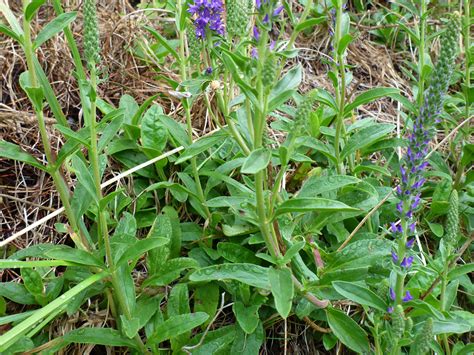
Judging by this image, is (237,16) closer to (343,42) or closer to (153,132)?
(343,42)

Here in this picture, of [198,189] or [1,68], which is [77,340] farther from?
[1,68]

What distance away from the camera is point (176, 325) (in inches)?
93.8

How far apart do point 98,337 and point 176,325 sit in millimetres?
332

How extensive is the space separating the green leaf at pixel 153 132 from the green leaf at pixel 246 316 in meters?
0.99

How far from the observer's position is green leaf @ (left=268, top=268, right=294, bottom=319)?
2.07m

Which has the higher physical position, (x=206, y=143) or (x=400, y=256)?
(x=206, y=143)

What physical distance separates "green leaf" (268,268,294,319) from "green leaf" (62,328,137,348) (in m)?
0.71

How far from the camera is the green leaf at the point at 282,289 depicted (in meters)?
2.07

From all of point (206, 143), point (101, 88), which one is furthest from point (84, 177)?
point (101, 88)

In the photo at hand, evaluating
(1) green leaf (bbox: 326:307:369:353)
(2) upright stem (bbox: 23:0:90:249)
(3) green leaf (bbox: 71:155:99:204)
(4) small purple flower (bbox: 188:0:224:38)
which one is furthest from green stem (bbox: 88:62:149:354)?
→ (1) green leaf (bbox: 326:307:369:353)

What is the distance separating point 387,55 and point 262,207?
2608 millimetres

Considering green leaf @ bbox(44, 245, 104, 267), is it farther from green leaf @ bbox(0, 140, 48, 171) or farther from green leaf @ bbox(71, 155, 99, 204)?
green leaf @ bbox(0, 140, 48, 171)

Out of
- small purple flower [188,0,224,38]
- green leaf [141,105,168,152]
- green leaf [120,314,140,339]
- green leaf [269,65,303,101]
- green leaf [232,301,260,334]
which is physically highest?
small purple flower [188,0,224,38]

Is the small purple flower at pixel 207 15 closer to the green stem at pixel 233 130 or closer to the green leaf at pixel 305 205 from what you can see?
the green stem at pixel 233 130
